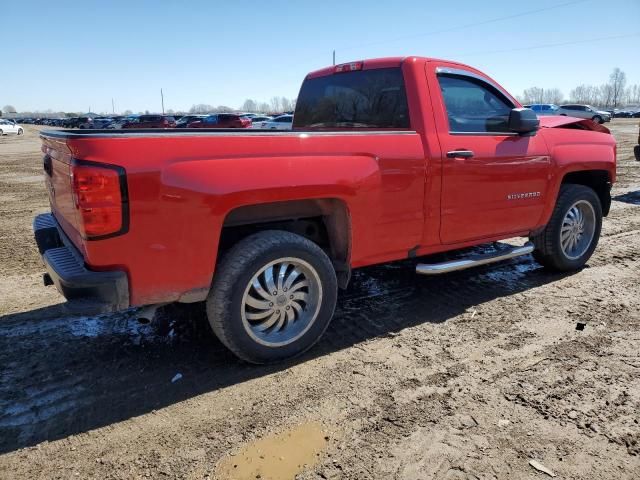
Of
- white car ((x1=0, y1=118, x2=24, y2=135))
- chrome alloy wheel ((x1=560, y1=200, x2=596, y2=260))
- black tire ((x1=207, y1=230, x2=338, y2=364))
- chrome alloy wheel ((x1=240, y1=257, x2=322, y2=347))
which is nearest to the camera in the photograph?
black tire ((x1=207, y1=230, x2=338, y2=364))

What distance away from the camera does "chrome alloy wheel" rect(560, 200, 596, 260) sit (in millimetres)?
5137

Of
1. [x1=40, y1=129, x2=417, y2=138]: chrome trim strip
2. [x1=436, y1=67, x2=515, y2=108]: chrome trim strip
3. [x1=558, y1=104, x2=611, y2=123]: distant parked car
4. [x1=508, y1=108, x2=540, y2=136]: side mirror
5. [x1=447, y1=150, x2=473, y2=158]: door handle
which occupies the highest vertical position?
[x1=558, y1=104, x2=611, y2=123]: distant parked car

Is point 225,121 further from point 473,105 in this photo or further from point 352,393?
point 352,393

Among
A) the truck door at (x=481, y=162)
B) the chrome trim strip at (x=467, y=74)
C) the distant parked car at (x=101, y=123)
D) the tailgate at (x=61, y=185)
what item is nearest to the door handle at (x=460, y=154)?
the truck door at (x=481, y=162)

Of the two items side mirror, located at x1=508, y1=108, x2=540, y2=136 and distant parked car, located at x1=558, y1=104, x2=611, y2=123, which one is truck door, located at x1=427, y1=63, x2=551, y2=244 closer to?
side mirror, located at x1=508, y1=108, x2=540, y2=136

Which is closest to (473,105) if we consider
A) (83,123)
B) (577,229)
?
(577,229)

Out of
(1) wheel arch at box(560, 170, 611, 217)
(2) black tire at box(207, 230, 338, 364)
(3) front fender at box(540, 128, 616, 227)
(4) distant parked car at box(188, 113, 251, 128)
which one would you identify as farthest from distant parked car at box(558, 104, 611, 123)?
(2) black tire at box(207, 230, 338, 364)

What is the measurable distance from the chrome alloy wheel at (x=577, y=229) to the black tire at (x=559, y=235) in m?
0.04

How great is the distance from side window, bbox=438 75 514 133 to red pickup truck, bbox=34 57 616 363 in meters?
0.01

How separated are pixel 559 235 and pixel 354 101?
2.49 meters

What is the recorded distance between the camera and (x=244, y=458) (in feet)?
8.10

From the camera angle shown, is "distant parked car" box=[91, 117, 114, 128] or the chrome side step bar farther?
"distant parked car" box=[91, 117, 114, 128]

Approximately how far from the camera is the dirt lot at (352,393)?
2445 millimetres

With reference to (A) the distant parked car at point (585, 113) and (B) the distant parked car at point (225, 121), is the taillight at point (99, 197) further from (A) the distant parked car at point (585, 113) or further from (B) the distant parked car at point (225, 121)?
(A) the distant parked car at point (585, 113)
